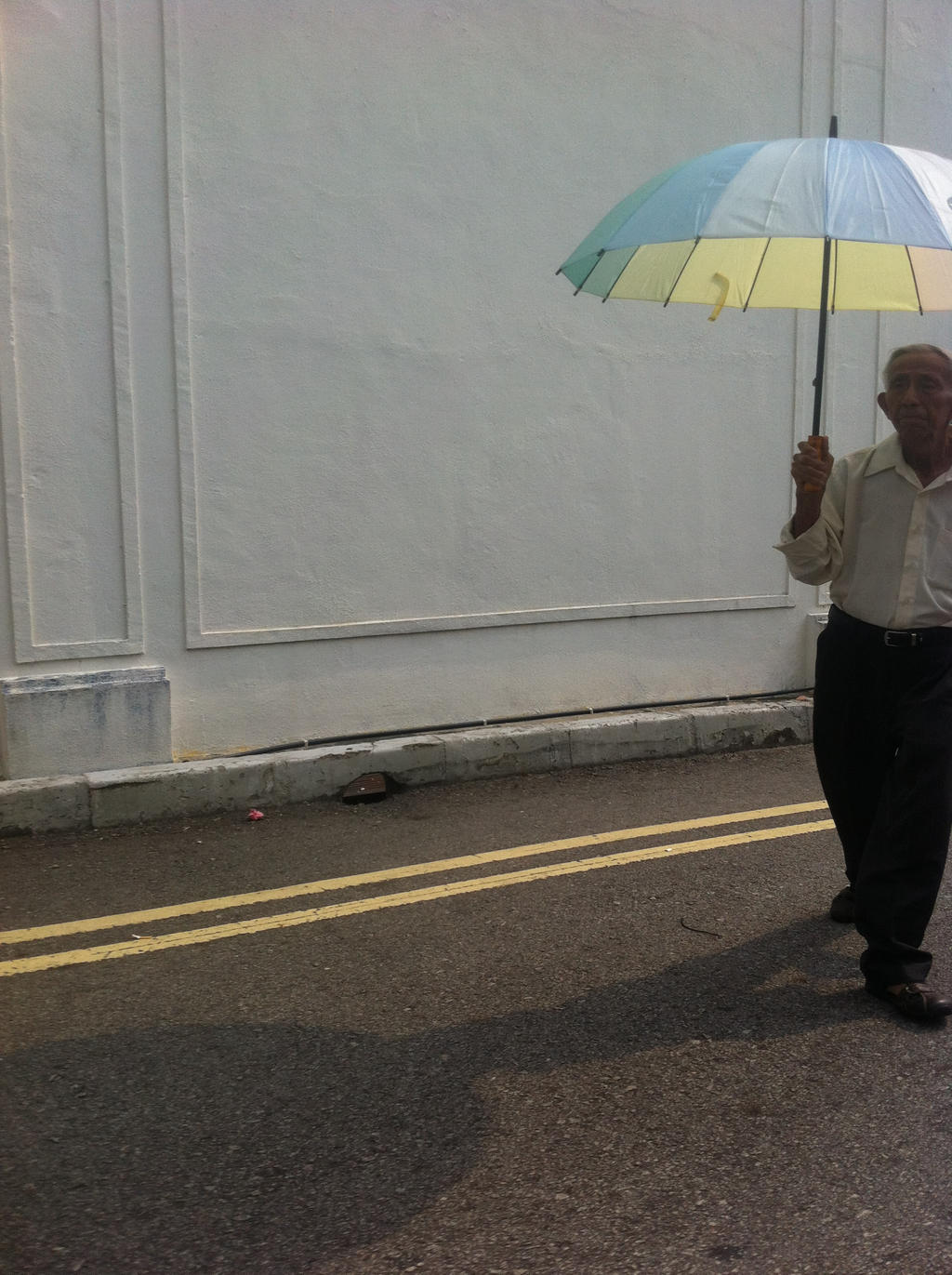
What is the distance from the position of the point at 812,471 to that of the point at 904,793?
101 cm

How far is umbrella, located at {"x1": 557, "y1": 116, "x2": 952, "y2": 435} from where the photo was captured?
3270mm

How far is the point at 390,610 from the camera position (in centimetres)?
668

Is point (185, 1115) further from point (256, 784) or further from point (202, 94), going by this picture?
point (202, 94)

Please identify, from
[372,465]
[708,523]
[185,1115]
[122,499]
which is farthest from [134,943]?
[708,523]

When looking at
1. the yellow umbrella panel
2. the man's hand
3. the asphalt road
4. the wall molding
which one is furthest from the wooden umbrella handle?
the wall molding

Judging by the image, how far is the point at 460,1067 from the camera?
3273 mm

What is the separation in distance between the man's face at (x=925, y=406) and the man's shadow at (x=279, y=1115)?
1652 mm

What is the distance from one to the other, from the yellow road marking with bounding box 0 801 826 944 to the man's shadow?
1013mm

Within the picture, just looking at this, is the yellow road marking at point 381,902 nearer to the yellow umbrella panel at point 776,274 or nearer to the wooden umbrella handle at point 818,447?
the wooden umbrella handle at point 818,447

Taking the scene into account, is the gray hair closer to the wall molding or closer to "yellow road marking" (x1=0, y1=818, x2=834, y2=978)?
"yellow road marking" (x1=0, y1=818, x2=834, y2=978)

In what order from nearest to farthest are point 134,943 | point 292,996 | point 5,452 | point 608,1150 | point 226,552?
point 608,1150, point 292,996, point 134,943, point 5,452, point 226,552

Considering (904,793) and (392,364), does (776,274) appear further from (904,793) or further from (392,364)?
(392,364)

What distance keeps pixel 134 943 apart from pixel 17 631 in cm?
208

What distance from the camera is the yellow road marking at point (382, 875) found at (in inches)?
172
